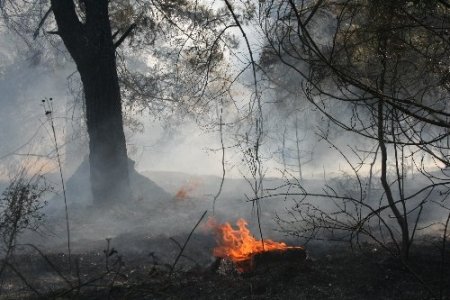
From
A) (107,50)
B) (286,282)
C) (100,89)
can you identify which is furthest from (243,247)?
(107,50)

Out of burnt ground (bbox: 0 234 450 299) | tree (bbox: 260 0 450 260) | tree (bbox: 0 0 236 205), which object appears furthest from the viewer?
tree (bbox: 0 0 236 205)

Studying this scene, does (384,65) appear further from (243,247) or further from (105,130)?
(105,130)

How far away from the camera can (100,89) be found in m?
11.3

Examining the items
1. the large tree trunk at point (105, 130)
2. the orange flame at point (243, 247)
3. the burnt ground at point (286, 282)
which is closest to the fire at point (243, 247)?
the orange flame at point (243, 247)

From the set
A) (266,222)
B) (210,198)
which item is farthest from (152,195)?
(266,222)

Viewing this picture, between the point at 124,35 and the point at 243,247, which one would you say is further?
the point at 124,35

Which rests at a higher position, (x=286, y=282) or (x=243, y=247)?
(x=243, y=247)

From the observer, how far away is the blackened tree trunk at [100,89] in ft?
35.7

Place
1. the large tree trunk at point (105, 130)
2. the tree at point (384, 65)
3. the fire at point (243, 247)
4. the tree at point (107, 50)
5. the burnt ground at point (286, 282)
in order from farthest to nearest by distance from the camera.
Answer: the large tree trunk at point (105, 130)
the tree at point (107, 50)
the fire at point (243, 247)
the burnt ground at point (286, 282)
the tree at point (384, 65)

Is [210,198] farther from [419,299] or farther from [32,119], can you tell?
[32,119]

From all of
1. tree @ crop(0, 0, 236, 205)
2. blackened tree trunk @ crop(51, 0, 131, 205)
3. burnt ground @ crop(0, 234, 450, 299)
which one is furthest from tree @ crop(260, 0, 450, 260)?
blackened tree trunk @ crop(51, 0, 131, 205)

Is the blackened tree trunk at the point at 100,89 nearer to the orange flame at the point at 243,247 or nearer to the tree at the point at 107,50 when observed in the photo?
the tree at the point at 107,50

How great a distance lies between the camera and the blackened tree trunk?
35.7ft

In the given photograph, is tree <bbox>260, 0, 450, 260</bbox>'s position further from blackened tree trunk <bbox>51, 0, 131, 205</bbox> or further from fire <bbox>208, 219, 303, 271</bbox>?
blackened tree trunk <bbox>51, 0, 131, 205</bbox>
